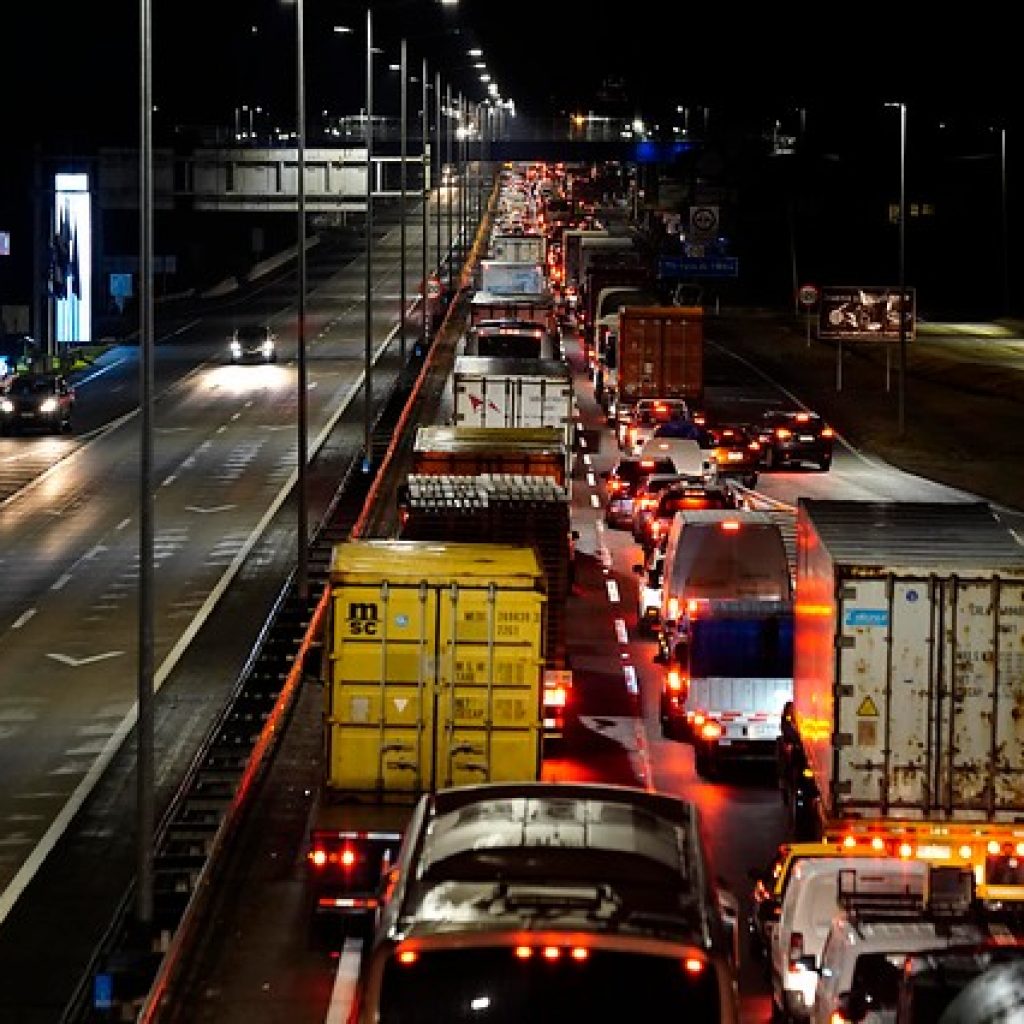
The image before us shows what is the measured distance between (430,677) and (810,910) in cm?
465

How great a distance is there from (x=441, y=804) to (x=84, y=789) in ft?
50.4

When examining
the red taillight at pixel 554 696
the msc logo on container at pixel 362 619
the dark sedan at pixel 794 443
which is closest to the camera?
the msc logo on container at pixel 362 619

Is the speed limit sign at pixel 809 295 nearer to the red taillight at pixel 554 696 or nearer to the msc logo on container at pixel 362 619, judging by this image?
the red taillight at pixel 554 696

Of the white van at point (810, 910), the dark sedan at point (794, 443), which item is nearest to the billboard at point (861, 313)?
the dark sedan at point (794, 443)

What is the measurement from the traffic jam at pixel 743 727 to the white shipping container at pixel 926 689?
2cm

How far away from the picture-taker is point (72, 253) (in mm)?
90375

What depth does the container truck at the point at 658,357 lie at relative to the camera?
2547 inches

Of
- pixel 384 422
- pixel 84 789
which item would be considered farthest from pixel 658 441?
pixel 84 789

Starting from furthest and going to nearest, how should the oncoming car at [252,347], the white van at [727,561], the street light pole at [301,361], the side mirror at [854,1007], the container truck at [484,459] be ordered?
the oncoming car at [252,347] < the container truck at [484,459] < the street light pole at [301,361] < the white van at [727,561] < the side mirror at [854,1007]

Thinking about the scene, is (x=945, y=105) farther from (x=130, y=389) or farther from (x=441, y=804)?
(x=441, y=804)

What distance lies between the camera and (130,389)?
75250mm

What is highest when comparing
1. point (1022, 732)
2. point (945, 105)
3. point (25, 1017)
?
point (945, 105)

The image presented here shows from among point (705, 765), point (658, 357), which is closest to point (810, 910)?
point (705, 765)

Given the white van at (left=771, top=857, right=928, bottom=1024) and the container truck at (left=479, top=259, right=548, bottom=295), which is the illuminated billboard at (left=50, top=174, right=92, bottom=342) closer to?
the container truck at (left=479, top=259, right=548, bottom=295)
